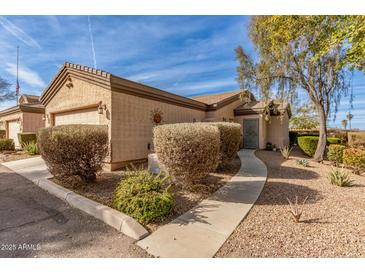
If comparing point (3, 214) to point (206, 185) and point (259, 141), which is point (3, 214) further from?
point (259, 141)

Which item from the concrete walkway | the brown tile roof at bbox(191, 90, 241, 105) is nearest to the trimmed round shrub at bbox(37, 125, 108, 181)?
the concrete walkway

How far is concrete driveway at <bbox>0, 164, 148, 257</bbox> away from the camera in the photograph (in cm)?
283

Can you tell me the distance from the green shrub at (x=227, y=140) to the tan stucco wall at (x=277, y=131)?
29.7 feet

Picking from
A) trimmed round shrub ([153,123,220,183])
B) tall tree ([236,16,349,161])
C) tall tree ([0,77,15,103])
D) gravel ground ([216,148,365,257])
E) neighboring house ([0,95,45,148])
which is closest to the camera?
gravel ground ([216,148,365,257])

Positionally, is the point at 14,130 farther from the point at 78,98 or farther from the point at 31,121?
the point at 78,98

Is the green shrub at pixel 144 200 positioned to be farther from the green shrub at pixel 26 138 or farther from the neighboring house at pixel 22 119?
the neighboring house at pixel 22 119

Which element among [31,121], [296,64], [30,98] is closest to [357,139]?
[296,64]

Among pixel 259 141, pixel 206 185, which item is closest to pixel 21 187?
pixel 206 185

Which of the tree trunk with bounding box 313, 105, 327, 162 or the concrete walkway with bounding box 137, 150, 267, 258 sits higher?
the tree trunk with bounding box 313, 105, 327, 162

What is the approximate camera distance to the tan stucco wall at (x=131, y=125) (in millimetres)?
7398

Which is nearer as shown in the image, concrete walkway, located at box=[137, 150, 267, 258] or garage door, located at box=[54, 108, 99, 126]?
concrete walkway, located at box=[137, 150, 267, 258]

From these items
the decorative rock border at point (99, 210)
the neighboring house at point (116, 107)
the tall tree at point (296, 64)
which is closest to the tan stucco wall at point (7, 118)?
the neighboring house at point (116, 107)

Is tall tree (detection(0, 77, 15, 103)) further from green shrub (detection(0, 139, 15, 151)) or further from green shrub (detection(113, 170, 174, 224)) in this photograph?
green shrub (detection(113, 170, 174, 224))

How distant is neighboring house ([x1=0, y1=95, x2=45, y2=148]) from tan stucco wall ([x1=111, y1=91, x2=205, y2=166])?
9226mm
